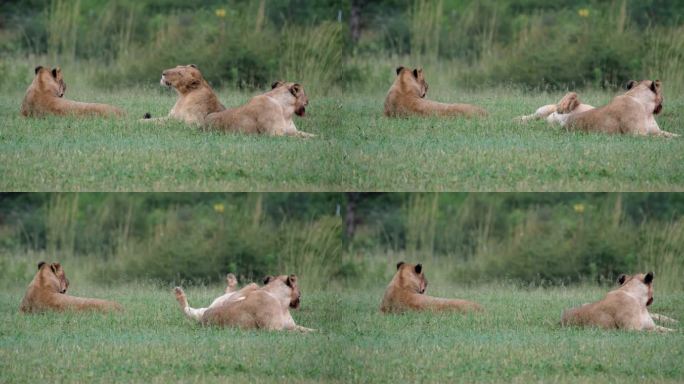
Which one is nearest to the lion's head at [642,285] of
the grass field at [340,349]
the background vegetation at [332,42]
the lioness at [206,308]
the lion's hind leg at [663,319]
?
the lion's hind leg at [663,319]

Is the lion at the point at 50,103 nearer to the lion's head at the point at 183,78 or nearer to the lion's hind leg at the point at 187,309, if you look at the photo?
the lion's head at the point at 183,78

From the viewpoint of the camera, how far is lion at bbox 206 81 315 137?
19469 millimetres

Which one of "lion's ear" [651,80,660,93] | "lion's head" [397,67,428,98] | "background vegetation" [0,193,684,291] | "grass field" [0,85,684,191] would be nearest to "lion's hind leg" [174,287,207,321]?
"grass field" [0,85,684,191]

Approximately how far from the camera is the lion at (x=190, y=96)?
20.1m

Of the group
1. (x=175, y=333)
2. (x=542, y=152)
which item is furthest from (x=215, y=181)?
(x=542, y=152)

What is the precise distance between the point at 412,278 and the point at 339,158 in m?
1.31

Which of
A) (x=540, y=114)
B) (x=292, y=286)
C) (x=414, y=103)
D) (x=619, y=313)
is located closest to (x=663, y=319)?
(x=619, y=313)

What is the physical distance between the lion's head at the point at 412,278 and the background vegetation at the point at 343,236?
5.27ft

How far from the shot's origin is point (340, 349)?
18.4m

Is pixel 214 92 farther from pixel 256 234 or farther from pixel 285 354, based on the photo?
pixel 285 354

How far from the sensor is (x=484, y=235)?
Answer: 22.7m

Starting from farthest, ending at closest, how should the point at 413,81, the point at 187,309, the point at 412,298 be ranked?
the point at 413,81 < the point at 412,298 < the point at 187,309

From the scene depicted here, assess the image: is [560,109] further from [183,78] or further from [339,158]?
[183,78]

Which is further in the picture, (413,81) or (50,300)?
(413,81)
